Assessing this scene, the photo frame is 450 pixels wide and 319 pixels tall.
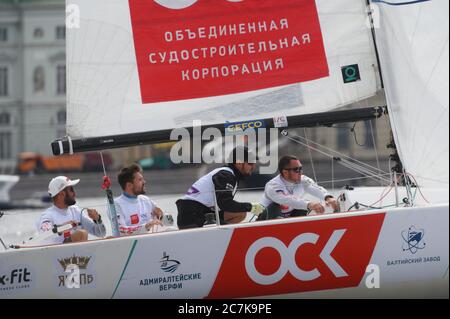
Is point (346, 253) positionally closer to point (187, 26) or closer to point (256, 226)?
point (256, 226)

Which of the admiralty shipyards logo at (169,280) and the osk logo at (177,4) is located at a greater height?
the osk logo at (177,4)

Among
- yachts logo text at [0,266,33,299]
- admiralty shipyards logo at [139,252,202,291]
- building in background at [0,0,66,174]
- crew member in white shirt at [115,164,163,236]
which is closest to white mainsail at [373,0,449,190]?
admiralty shipyards logo at [139,252,202,291]

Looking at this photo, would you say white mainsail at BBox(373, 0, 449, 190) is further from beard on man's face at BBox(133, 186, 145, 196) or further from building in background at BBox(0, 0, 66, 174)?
building in background at BBox(0, 0, 66, 174)

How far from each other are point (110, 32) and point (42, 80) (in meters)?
37.4

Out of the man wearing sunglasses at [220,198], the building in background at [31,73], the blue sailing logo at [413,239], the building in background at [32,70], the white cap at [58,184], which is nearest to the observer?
the blue sailing logo at [413,239]

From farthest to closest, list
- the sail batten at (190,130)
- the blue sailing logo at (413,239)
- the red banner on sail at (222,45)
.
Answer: the red banner on sail at (222,45) < the sail batten at (190,130) < the blue sailing logo at (413,239)

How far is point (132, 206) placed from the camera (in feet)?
20.0

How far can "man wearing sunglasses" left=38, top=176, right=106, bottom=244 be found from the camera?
5.92 meters

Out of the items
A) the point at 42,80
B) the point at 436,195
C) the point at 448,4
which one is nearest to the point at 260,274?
the point at 436,195

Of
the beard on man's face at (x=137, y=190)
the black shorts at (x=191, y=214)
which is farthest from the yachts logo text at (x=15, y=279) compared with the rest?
the black shorts at (x=191, y=214)

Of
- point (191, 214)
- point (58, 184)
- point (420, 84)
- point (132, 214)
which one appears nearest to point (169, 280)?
point (191, 214)

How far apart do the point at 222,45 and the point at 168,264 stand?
1.51 meters

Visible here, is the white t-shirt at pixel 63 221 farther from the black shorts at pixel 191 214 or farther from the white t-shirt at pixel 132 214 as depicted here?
the black shorts at pixel 191 214

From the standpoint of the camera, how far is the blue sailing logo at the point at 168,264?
18.3ft
